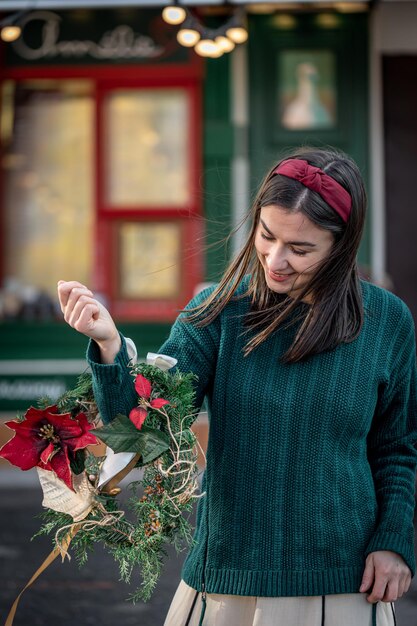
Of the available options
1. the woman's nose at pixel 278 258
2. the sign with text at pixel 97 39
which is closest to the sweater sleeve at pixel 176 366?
the woman's nose at pixel 278 258

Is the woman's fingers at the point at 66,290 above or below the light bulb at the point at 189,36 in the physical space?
below

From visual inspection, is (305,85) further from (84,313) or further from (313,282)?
(84,313)

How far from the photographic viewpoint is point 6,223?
8.16 meters

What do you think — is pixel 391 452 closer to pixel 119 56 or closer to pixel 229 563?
pixel 229 563

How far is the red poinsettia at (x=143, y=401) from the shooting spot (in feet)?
6.26

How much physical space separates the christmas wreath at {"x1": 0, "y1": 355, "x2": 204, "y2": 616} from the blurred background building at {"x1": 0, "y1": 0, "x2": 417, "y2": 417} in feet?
19.1

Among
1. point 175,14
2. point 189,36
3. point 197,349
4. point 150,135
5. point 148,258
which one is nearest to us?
point 197,349

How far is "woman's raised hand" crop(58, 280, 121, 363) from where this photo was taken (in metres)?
1.86

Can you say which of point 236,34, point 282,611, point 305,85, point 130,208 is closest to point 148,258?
point 130,208

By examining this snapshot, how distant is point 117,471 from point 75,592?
3.41m

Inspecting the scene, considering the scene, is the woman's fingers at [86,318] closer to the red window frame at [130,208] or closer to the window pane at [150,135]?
the red window frame at [130,208]

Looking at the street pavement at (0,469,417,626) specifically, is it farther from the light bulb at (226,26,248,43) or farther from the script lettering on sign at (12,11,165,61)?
the script lettering on sign at (12,11,165,61)

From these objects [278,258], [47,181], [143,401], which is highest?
[47,181]

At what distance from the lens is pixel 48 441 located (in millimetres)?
1926
